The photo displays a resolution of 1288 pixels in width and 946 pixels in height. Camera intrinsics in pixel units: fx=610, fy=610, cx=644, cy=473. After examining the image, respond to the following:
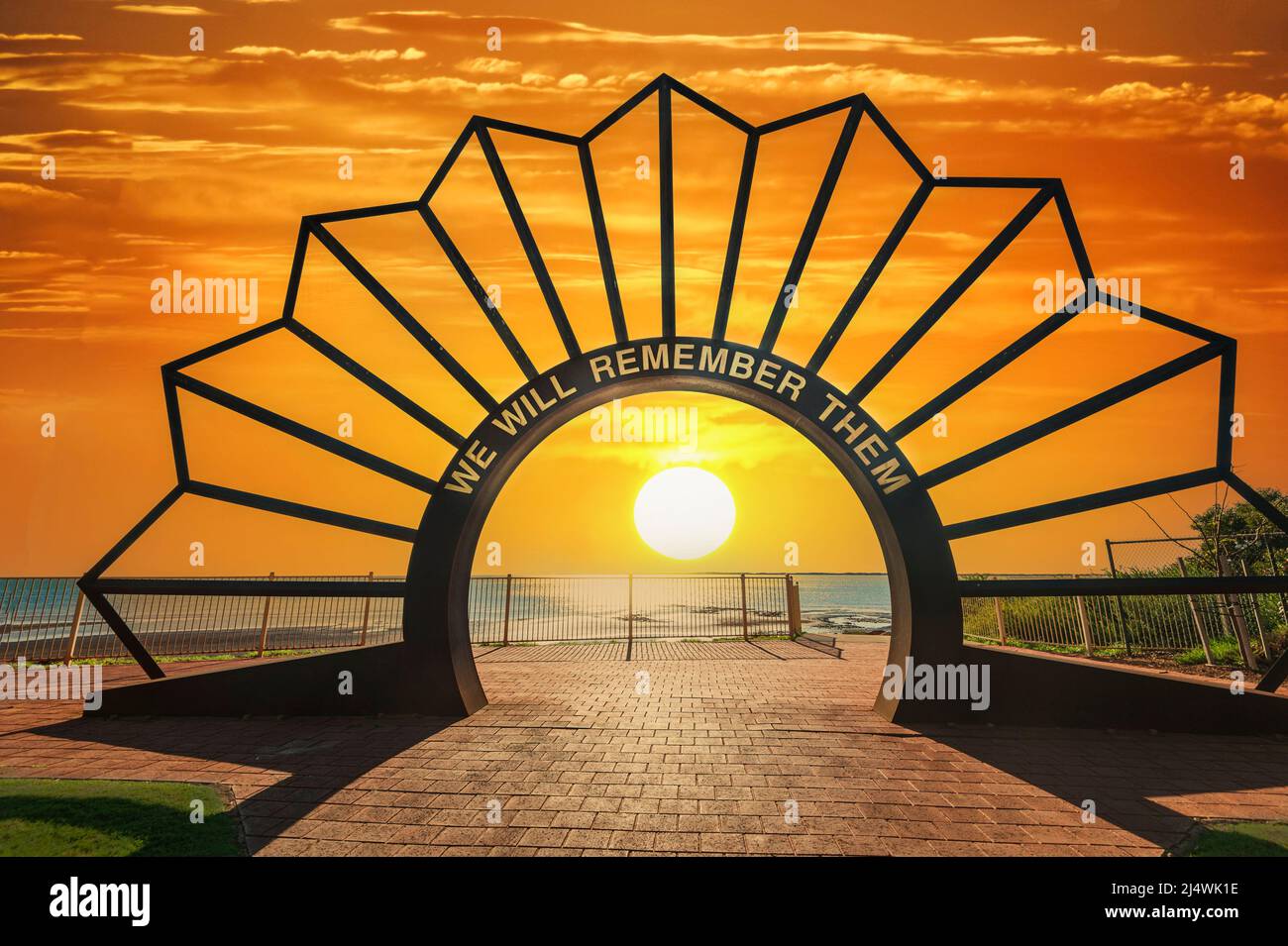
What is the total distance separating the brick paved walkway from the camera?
13.4ft

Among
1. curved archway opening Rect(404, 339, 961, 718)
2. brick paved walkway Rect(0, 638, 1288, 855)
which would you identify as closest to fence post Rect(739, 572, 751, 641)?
brick paved walkway Rect(0, 638, 1288, 855)

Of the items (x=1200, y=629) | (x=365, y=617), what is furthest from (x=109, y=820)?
(x=1200, y=629)

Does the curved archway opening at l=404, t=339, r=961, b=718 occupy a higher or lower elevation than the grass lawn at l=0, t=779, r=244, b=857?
higher

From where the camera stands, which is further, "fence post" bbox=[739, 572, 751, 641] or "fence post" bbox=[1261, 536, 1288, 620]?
"fence post" bbox=[739, 572, 751, 641]

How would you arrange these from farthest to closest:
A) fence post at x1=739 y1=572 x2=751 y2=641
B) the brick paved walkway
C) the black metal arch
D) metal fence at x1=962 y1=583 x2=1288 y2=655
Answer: fence post at x1=739 y1=572 x2=751 y2=641 → metal fence at x1=962 y1=583 x2=1288 y2=655 → the black metal arch → the brick paved walkway

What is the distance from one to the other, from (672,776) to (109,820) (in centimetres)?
413

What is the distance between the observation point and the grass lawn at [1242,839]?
12.8 ft

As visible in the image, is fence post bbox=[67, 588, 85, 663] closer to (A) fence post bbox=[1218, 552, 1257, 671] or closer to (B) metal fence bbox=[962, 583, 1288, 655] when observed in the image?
(B) metal fence bbox=[962, 583, 1288, 655]

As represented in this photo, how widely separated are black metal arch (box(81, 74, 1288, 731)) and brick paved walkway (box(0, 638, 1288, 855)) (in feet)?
6.60

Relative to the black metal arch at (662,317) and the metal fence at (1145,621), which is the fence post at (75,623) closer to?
the black metal arch at (662,317)

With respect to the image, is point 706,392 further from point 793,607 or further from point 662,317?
point 793,607

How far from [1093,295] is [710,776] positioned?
22.6ft
